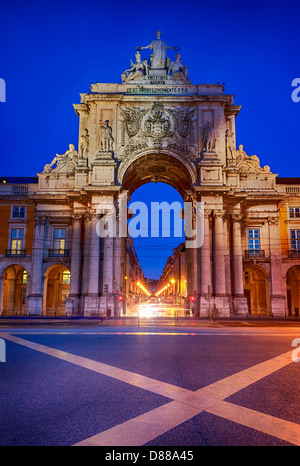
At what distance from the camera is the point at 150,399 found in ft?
21.2

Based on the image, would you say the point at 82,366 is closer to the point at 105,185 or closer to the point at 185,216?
the point at 105,185

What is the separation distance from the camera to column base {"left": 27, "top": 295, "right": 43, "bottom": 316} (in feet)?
126

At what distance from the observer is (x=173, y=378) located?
815 cm

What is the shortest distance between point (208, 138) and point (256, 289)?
19739 mm

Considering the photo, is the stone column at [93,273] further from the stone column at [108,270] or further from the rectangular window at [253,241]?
the rectangular window at [253,241]

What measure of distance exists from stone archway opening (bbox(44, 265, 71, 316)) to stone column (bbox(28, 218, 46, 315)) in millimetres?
2127

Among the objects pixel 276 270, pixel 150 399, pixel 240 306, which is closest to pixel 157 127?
pixel 276 270

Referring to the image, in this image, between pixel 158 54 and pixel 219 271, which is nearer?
pixel 219 271

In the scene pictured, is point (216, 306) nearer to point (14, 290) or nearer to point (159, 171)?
point (159, 171)

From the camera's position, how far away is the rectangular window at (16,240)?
1630 inches

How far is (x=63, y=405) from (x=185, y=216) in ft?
122

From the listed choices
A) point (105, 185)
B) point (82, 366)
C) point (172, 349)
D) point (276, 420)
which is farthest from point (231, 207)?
point (276, 420)

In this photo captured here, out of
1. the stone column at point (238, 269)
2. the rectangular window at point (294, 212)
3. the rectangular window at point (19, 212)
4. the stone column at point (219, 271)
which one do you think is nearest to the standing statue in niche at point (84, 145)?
the rectangular window at point (19, 212)

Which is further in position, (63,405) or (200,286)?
(200,286)
